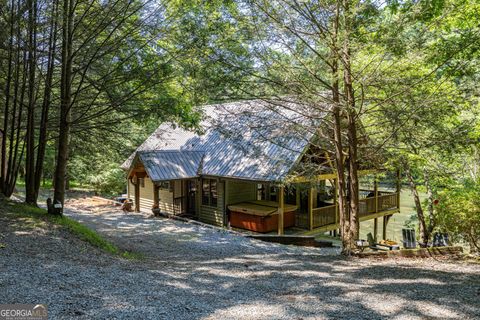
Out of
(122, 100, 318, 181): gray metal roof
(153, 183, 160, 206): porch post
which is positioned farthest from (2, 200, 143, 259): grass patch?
(153, 183, 160, 206): porch post

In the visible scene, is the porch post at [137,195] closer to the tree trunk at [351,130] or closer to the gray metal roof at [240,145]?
the gray metal roof at [240,145]

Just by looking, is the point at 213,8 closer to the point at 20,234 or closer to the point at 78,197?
the point at 20,234

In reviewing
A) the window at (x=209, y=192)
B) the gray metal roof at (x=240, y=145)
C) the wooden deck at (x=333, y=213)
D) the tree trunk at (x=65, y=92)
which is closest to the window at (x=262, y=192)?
the window at (x=209, y=192)

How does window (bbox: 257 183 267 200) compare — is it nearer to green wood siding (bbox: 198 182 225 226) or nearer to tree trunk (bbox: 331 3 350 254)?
green wood siding (bbox: 198 182 225 226)

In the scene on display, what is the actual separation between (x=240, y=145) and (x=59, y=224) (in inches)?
216

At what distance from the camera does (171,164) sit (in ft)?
59.0

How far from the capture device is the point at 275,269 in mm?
8250

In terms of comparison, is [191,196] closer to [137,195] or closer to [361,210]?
[137,195]

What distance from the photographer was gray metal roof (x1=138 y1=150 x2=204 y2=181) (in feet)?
56.0

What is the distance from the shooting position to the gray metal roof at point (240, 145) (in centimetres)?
995

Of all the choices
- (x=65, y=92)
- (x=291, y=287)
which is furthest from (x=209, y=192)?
(x=291, y=287)

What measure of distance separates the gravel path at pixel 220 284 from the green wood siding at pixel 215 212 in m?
7.07

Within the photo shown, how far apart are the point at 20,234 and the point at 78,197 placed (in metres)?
17.9

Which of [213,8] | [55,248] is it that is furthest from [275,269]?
[213,8]
